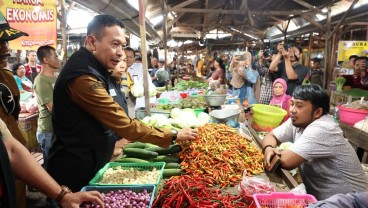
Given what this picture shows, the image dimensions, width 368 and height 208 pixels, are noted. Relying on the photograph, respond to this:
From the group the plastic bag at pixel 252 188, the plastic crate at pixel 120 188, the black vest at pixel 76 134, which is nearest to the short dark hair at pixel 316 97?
the plastic bag at pixel 252 188

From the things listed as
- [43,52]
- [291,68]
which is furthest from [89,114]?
[291,68]

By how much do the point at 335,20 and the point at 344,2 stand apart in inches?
26.4

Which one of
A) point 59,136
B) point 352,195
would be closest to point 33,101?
point 59,136

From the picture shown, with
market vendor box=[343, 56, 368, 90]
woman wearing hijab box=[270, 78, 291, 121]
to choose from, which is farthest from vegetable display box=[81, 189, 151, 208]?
market vendor box=[343, 56, 368, 90]

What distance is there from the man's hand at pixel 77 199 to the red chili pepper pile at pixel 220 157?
1.04 metres

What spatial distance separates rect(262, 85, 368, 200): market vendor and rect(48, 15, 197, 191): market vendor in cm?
126

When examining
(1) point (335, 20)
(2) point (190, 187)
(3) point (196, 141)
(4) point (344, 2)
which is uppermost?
(4) point (344, 2)

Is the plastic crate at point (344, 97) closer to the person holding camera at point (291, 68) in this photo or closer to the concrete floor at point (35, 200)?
→ the person holding camera at point (291, 68)

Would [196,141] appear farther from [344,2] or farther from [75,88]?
[344,2]

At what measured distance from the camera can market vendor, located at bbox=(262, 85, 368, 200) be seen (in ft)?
8.45

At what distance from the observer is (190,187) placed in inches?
87.0

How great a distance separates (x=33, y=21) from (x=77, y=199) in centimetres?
412

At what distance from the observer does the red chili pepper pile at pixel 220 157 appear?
2.55 meters

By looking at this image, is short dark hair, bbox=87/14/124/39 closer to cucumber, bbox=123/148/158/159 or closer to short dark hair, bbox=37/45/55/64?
cucumber, bbox=123/148/158/159
